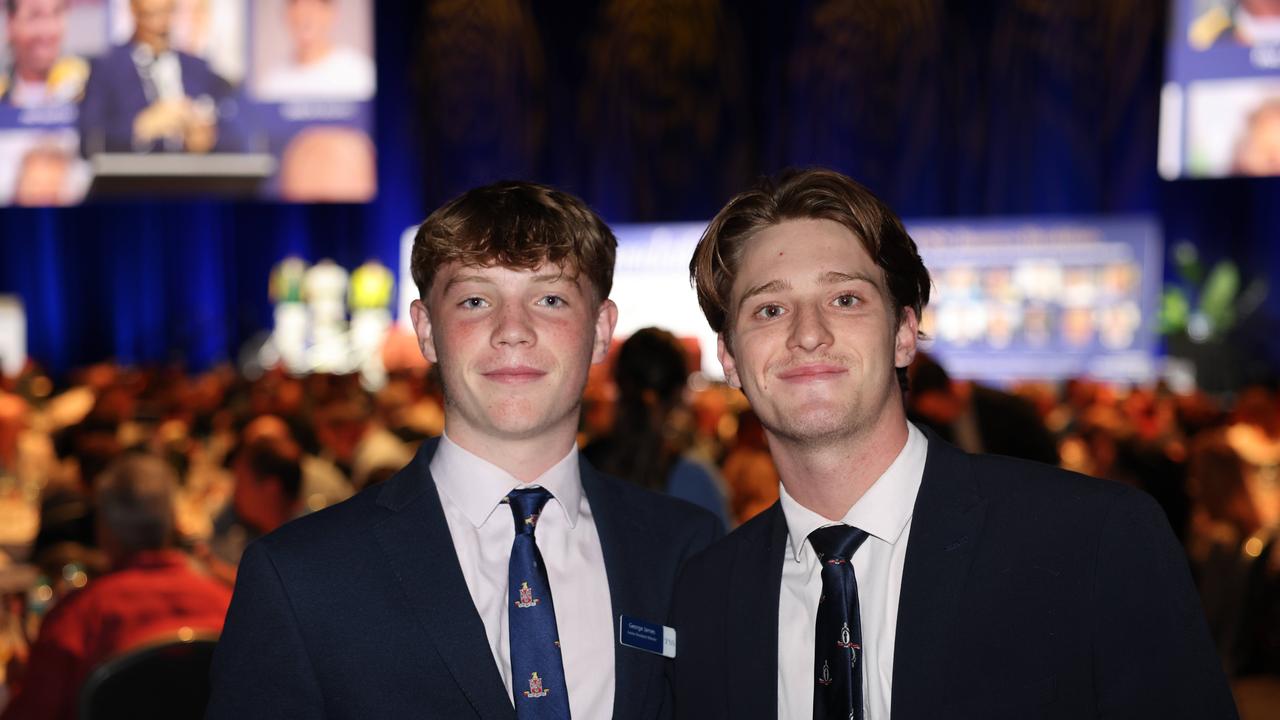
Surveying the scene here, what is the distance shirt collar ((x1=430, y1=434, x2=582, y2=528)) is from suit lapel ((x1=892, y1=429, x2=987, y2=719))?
57 centimetres

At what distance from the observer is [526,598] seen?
5.73ft

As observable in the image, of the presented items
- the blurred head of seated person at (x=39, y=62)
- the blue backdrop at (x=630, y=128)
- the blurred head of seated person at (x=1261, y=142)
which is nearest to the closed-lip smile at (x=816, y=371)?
the blurred head of seated person at (x=39, y=62)

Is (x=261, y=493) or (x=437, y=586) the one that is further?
(x=261, y=493)

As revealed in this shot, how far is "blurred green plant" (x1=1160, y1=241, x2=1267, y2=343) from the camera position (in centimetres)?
1385

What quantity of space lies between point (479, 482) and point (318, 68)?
9992 mm

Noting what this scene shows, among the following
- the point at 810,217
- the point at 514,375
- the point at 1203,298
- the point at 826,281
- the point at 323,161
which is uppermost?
the point at 323,161

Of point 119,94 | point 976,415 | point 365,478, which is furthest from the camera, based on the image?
point 119,94

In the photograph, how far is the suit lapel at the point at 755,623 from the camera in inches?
68.6

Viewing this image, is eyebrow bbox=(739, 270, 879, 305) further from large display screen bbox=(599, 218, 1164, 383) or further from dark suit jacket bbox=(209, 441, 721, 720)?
large display screen bbox=(599, 218, 1164, 383)

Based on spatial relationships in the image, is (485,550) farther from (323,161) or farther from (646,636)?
(323,161)

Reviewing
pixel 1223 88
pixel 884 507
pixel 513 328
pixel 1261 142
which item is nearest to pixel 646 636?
pixel 884 507

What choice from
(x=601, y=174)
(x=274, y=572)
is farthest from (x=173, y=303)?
(x=274, y=572)

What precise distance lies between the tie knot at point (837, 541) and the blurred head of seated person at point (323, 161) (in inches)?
393

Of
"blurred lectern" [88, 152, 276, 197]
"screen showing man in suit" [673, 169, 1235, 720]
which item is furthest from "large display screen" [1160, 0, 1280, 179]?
"screen showing man in suit" [673, 169, 1235, 720]
